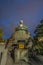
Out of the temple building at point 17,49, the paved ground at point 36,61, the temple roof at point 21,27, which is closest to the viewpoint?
the paved ground at point 36,61

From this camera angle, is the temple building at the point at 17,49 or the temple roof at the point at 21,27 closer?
the temple building at the point at 17,49

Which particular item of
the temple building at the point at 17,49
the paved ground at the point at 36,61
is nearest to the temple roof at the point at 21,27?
the temple building at the point at 17,49

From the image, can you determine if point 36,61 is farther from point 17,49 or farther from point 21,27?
point 21,27

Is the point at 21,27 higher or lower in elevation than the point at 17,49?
higher

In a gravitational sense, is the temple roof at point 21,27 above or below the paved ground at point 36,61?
above

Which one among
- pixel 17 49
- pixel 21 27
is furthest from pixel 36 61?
pixel 21 27

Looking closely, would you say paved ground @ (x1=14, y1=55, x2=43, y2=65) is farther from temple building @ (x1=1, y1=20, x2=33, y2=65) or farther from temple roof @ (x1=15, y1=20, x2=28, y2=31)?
temple roof @ (x1=15, y1=20, x2=28, y2=31)

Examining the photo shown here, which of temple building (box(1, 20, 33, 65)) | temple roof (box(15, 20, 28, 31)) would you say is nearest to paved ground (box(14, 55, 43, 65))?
temple building (box(1, 20, 33, 65))

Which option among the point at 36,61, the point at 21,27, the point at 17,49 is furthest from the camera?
the point at 21,27

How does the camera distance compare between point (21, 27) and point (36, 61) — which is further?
point (21, 27)

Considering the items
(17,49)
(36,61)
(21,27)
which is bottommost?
(36,61)

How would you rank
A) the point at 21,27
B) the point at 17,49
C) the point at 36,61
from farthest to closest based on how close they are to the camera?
1. the point at 21,27
2. the point at 17,49
3. the point at 36,61

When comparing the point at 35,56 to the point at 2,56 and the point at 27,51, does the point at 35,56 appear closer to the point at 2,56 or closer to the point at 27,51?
the point at 27,51

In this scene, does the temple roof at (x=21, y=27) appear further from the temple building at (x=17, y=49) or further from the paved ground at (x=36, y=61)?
the paved ground at (x=36, y=61)
